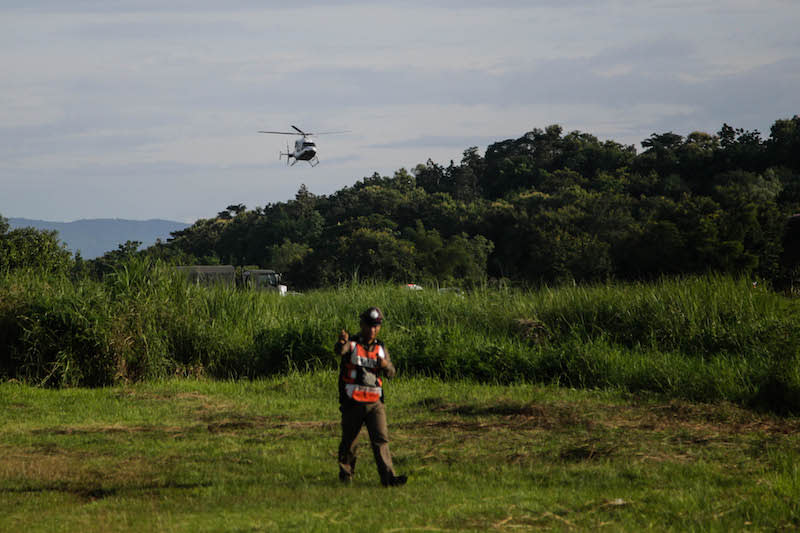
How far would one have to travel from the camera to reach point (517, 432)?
34.5 feet

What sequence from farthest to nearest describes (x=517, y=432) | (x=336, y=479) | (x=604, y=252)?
(x=604, y=252) < (x=517, y=432) < (x=336, y=479)

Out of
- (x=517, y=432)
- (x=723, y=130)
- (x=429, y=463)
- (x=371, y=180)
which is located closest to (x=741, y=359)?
(x=517, y=432)

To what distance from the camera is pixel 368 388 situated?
25.2 feet

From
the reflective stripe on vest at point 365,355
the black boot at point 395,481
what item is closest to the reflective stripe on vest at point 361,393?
the reflective stripe on vest at point 365,355

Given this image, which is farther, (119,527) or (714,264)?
(714,264)

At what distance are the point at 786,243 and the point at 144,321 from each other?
32.4 meters

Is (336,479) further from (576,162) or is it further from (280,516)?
(576,162)

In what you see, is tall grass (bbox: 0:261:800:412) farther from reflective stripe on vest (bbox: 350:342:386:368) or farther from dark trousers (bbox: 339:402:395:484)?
reflective stripe on vest (bbox: 350:342:386:368)

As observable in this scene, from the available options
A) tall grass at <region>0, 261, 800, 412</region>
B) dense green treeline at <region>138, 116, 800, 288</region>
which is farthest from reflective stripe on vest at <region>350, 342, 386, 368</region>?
dense green treeline at <region>138, 116, 800, 288</region>

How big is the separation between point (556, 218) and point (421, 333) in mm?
38243

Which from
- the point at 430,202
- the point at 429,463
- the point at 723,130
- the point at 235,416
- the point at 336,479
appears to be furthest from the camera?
the point at 430,202

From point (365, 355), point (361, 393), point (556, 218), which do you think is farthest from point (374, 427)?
point (556, 218)

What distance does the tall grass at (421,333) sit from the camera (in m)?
15.4

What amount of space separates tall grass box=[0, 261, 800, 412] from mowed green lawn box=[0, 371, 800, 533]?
1.88 meters
